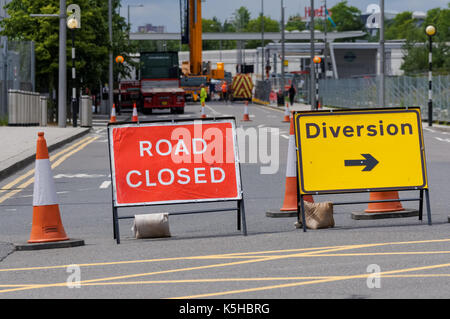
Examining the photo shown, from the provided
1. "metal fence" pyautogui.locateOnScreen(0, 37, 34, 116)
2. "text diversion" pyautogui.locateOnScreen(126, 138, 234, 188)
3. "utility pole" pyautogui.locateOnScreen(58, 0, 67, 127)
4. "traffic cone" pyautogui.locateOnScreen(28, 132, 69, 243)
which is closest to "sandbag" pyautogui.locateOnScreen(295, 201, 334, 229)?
"text diversion" pyautogui.locateOnScreen(126, 138, 234, 188)

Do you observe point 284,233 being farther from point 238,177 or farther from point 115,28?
point 115,28

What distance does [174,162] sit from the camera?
10633 mm

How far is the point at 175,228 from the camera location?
37.7 feet

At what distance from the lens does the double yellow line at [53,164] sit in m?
15.7

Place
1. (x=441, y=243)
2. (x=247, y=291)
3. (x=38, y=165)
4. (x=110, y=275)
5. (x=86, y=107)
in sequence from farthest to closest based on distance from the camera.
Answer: (x=86, y=107) → (x=38, y=165) → (x=441, y=243) → (x=110, y=275) → (x=247, y=291)

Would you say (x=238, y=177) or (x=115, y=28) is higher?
(x=115, y=28)

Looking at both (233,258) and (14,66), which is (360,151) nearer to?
(233,258)

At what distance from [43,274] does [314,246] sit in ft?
8.24

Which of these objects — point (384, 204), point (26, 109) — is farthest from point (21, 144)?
point (384, 204)

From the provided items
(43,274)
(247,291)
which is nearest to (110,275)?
(43,274)

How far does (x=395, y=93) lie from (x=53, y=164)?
A: 30035 millimetres

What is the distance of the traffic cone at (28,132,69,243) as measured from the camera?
33.2 ft

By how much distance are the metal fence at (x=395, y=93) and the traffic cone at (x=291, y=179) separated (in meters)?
28.9

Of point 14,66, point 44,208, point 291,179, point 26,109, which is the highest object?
point 14,66
